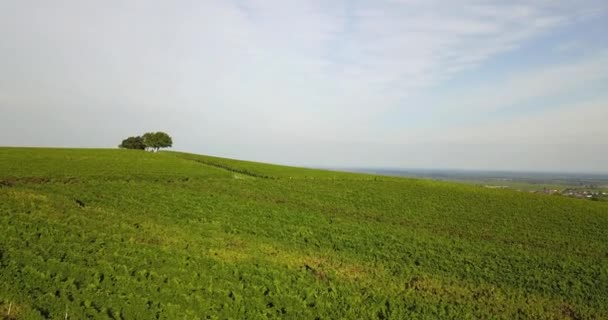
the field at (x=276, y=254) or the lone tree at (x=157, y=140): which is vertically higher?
the lone tree at (x=157, y=140)

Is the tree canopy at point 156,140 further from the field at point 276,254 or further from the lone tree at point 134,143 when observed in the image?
the field at point 276,254

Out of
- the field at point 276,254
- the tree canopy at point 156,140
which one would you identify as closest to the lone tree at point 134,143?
the tree canopy at point 156,140

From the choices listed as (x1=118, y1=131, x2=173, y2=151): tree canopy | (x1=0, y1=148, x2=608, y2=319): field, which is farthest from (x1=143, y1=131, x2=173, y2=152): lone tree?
(x1=0, y1=148, x2=608, y2=319): field

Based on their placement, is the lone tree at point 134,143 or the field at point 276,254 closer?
the field at point 276,254

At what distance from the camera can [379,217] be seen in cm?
3684

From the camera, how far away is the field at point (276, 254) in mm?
14812

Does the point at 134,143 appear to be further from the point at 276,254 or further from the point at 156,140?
the point at 276,254

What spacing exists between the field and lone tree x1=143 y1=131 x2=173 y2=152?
8096 centimetres

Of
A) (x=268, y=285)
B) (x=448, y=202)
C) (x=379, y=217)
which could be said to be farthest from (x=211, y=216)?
(x=448, y=202)

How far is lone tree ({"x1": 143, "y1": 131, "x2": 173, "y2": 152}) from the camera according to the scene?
124 metres

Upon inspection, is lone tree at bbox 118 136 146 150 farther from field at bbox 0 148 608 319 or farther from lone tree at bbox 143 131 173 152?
field at bbox 0 148 608 319

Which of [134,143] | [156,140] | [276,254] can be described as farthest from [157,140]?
[276,254]

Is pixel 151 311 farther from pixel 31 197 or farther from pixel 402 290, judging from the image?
pixel 31 197

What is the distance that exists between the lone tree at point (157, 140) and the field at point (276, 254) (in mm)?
80963
